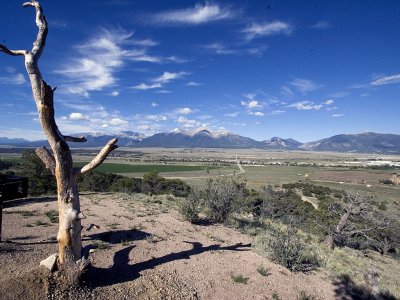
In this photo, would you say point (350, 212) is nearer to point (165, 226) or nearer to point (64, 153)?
point (165, 226)

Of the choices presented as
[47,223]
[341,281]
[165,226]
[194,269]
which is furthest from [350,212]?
[47,223]

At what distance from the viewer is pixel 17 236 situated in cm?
1054

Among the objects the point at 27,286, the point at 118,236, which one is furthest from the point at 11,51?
the point at 118,236

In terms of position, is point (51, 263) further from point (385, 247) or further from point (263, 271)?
point (385, 247)

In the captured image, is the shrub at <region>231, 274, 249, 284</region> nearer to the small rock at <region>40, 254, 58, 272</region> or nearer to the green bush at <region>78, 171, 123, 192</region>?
the small rock at <region>40, 254, 58, 272</region>

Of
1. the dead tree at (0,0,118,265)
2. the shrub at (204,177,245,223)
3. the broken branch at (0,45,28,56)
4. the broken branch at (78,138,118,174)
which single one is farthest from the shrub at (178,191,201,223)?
the broken branch at (0,45,28,56)

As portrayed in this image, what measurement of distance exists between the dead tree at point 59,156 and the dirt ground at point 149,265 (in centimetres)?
84

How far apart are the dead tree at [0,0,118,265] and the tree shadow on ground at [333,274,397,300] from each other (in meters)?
8.15

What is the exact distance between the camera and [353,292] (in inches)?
408

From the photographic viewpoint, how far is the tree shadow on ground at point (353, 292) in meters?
10.0

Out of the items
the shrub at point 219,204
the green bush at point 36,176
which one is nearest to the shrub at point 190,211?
the shrub at point 219,204

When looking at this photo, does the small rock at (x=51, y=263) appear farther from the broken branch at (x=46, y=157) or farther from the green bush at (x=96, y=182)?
the green bush at (x=96, y=182)

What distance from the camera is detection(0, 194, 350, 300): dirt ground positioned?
24.7ft

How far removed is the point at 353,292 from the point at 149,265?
6.77 metres
